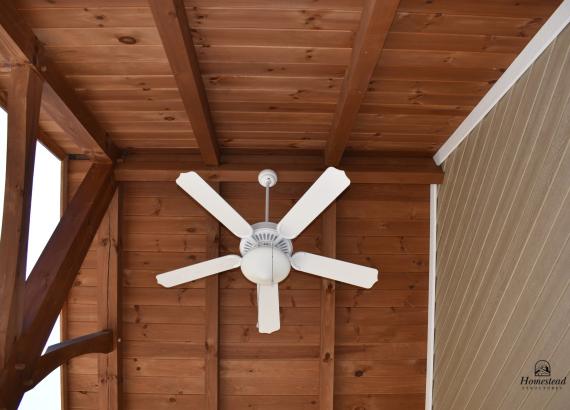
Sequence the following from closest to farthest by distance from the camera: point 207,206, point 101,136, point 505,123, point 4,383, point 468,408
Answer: point 4,383 < point 207,206 < point 505,123 < point 468,408 < point 101,136

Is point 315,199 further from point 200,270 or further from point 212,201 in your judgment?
point 200,270

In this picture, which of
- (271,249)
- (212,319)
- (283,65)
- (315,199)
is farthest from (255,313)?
(283,65)

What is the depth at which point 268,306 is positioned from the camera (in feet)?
9.82

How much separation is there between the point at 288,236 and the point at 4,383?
141 centimetres

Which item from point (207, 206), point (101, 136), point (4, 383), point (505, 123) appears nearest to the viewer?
point (4, 383)

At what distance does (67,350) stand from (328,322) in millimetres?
1725

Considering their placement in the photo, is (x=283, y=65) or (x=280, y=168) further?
(x=280, y=168)

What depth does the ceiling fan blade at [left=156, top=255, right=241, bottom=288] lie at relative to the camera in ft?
9.45

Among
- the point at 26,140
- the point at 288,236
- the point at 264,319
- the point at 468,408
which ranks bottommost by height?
the point at 468,408

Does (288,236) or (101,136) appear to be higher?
(101,136)

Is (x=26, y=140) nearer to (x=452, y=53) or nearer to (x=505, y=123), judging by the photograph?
(x=452, y=53)

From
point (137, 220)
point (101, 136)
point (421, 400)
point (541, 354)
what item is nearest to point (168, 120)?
point (101, 136)

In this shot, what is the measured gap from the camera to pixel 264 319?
3043mm

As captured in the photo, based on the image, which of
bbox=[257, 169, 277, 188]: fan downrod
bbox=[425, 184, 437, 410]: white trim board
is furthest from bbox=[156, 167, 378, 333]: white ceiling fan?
bbox=[425, 184, 437, 410]: white trim board
